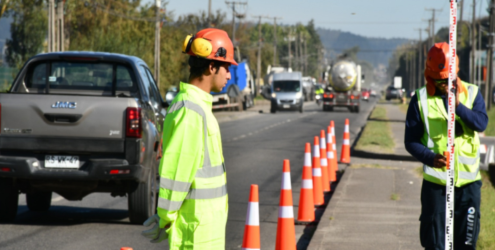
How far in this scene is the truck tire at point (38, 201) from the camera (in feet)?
31.3

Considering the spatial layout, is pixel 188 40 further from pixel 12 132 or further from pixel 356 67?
pixel 356 67

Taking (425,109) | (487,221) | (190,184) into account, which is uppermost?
(425,109)

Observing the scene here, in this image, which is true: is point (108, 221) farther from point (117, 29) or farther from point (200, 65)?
point (117, 29)

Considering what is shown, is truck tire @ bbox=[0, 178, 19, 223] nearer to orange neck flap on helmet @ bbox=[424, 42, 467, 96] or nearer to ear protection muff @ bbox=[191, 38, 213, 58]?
orange neck flap on helmet @ bbox=[424, 42, 467, 96]

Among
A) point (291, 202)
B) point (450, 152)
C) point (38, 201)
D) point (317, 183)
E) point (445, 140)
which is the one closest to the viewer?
point (450, 152)

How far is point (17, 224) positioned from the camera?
28.3ft

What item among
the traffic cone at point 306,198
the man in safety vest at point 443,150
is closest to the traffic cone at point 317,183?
the traffic cone at point 306,198

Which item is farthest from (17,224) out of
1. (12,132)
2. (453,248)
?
(453,248)

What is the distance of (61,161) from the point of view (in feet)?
26.5

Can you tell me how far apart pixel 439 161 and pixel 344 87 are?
45.2 m

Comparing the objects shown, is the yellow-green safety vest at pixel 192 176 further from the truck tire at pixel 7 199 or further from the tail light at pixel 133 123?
the truck tire at pixel 7 199

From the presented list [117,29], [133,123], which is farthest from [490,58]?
[133,123]

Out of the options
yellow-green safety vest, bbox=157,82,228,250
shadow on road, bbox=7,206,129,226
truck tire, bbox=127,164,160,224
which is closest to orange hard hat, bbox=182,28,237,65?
yellow-green safety vest, bbox=157,82,228,250

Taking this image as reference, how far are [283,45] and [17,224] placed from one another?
153559mm
